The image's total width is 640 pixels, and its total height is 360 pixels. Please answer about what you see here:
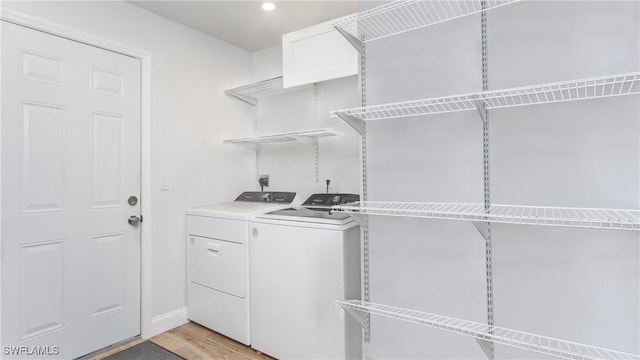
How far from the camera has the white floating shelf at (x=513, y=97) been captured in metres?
1.01

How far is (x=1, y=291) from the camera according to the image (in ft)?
5.69

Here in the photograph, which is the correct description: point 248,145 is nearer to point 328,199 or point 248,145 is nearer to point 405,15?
point 328,199

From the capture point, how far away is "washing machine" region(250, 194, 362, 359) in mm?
1769

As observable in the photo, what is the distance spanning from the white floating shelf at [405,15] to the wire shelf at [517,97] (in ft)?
1.19

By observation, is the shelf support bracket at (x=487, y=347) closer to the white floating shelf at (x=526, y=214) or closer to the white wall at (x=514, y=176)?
the white wall at (x=514, y=176)

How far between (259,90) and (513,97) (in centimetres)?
216

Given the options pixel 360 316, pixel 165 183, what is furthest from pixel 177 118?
pixel 360 316

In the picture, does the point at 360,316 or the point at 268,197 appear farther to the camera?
the point at 268,197

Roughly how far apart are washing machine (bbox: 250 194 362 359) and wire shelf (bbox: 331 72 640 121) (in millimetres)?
654

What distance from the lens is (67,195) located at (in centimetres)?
199

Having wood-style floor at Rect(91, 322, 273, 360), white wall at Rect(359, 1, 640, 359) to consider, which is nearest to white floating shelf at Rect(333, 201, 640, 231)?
white wall at Rect(359, 1, 640, 359)

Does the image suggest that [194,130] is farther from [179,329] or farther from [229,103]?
[179,329]

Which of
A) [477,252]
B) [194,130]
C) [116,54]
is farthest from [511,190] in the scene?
[116,54]

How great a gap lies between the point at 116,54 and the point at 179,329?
2046 millimetres
